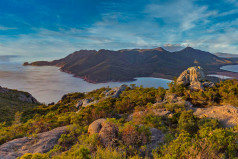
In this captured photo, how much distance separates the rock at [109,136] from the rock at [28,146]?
372cm

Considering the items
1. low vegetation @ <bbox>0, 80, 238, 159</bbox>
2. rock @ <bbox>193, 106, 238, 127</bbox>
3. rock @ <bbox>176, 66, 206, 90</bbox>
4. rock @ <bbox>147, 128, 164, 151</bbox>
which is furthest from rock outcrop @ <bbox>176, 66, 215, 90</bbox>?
rock @ <bbox>147, 128, 164, 151</bbox>

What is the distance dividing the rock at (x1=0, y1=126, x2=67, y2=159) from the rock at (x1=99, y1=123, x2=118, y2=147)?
146 inches

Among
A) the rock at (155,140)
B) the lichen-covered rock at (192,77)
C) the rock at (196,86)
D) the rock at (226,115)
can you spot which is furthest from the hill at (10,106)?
the rock at (196,86)

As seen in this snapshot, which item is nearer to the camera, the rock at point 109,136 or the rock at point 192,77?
the rock at point 109,136

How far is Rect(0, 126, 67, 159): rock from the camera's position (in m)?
6.80

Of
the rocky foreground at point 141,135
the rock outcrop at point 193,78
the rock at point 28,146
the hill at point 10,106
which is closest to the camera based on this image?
the rocky foreground at point 141,135

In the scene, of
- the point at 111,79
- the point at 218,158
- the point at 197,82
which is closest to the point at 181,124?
the point at 218,158

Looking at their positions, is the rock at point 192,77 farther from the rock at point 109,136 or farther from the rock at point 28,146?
the rock at point 28,146

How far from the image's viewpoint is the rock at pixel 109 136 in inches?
264

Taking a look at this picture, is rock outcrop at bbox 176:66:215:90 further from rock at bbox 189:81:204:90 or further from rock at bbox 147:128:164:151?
rock at bbox 147:128:164:151

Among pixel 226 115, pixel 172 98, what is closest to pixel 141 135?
pixel 226 115

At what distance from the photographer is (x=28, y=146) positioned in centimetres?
774

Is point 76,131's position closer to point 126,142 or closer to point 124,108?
point 126,142

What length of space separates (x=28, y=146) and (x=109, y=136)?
542 cm
